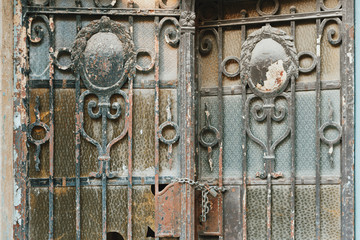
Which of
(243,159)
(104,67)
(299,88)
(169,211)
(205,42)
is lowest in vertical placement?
(169,211)

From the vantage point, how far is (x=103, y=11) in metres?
3.23

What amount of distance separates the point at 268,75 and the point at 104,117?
1.17 m

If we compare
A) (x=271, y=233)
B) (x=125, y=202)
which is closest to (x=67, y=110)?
(x=125, y=202)

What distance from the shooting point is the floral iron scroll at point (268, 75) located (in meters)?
3.17

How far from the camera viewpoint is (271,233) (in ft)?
10.4

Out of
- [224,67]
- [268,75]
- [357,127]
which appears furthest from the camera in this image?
[224,67]

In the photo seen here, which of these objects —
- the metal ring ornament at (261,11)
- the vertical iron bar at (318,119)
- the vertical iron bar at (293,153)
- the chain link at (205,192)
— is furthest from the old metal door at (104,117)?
the vertical iron bar at (318,119)

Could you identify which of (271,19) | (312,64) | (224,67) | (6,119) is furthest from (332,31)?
(6,119)

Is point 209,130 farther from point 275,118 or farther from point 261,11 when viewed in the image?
point 261,11

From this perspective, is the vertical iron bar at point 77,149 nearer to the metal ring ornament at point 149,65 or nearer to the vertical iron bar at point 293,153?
the metal ring ornament at point 149,65

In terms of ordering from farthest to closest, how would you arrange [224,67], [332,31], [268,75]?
[224,67] < [268,75] < [332,31]

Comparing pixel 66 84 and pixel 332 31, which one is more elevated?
pixel 332 31

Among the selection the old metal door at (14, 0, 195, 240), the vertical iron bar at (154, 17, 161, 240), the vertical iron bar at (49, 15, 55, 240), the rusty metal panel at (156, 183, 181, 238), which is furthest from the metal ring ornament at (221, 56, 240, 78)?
the vertical iron bar at (49, 15, 55, 240)

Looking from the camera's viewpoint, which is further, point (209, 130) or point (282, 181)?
point (209, 130)
